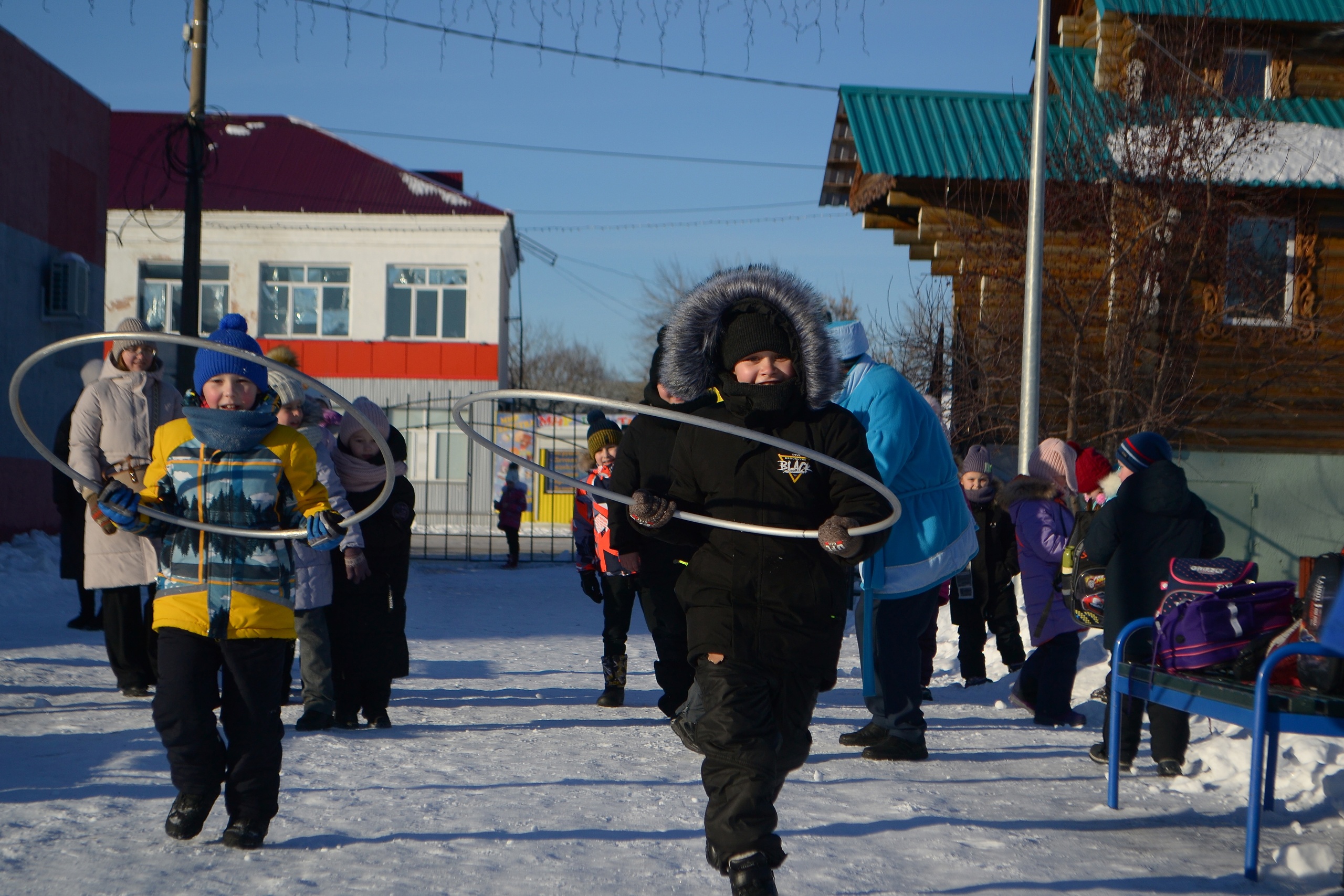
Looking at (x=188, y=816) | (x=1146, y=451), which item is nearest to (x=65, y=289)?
(x=188, y=816)

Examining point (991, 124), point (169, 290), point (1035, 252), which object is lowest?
point (1035, 252)

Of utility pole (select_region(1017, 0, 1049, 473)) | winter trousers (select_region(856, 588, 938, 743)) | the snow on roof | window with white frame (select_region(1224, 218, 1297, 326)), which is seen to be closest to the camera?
winter trousers (select_region(856, 588, 938, 743))

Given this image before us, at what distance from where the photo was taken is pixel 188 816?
14.3ft

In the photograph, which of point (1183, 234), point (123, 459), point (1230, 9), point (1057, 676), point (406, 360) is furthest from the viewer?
point (406, 360)

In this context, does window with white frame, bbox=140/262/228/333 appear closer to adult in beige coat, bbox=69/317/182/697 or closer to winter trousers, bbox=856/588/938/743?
adult in beige coat, bbox=69/317/182/697

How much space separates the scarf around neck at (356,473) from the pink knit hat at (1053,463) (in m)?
4.68

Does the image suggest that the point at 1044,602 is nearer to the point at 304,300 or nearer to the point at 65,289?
the point at 65,289

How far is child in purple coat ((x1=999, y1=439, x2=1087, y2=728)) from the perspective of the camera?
761 centimetres

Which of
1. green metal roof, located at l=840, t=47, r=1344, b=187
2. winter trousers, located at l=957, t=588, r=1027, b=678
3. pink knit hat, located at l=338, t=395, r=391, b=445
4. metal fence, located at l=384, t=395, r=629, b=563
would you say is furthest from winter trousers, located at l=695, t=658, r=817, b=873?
metal fence, located at l=384, t=395, r=629, b=563

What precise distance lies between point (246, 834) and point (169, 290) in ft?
115

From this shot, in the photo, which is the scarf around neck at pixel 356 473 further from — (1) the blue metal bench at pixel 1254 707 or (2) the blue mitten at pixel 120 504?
(1) the blue metal bench at pixel 1254 707

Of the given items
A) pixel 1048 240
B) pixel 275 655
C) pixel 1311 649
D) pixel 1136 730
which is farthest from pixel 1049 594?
pixel 1048 240

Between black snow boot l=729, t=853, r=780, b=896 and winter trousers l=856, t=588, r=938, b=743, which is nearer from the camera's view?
black snow boot l=729, t=853, r=780, b=896

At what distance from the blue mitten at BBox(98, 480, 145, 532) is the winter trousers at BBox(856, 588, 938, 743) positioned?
3357 millimetres
